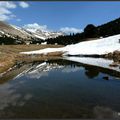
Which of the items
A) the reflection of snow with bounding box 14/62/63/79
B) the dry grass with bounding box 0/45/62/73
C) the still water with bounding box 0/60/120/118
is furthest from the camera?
the dry grass with bounding box 0/45/62/73

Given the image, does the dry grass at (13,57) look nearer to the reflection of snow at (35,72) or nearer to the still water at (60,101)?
the reflection of snow at (35,72)

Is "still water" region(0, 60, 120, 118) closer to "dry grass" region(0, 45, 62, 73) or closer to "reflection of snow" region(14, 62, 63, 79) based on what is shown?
"reflection of snow" region(14, 62, 63, 79)

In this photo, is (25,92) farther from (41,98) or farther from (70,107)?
(70,107)

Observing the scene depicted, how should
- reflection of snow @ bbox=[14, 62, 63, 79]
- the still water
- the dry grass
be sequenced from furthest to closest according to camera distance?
the dry grass, reflection of snow @ bbox=[14, 62, 63, 79], the still water

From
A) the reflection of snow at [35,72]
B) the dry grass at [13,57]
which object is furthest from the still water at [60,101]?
the dry grass at [13,57]

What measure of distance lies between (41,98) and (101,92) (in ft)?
24.6

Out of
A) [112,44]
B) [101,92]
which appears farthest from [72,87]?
[112,44]

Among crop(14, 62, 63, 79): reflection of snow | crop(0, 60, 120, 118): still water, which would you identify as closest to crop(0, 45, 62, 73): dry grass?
crop(14, 62, 63, 79): reflection of snow

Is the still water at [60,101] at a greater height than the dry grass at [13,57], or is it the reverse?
the still water at [60,101]

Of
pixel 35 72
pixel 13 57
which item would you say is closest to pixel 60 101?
pixel 35 72

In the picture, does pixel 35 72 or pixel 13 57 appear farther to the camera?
pixel 13 57

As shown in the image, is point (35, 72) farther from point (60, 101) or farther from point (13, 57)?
point (13, 57)

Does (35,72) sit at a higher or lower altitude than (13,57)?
higher

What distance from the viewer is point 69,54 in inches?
5256
